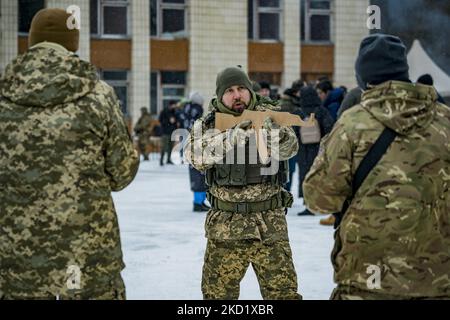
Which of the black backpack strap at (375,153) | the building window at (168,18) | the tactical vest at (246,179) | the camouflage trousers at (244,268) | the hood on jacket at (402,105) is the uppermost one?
the building window at (168,18)

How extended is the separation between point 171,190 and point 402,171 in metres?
13.0

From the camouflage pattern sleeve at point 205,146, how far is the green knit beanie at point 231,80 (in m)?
0.20

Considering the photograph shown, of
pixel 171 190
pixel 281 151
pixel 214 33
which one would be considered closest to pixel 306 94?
pixel 171 190

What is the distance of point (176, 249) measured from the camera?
29.8 feet

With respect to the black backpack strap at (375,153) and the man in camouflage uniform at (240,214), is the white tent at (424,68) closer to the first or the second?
the man in camouflage uniform at (240,214)

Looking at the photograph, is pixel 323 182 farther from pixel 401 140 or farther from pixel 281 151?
pixel 281 151

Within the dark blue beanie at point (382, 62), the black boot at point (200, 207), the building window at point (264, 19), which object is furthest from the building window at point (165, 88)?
the dark blue beanie at point (382, 62)

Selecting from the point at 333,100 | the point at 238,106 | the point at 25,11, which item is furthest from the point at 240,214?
the point at 25,11

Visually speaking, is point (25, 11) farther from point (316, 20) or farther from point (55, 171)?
point (55, 171)

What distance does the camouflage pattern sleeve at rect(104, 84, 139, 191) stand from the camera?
3.74 meters

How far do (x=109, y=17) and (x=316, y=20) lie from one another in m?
6.91

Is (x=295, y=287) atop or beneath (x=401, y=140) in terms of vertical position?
beneath

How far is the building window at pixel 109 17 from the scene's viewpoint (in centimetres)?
2928

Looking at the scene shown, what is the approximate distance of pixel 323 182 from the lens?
3496mm
